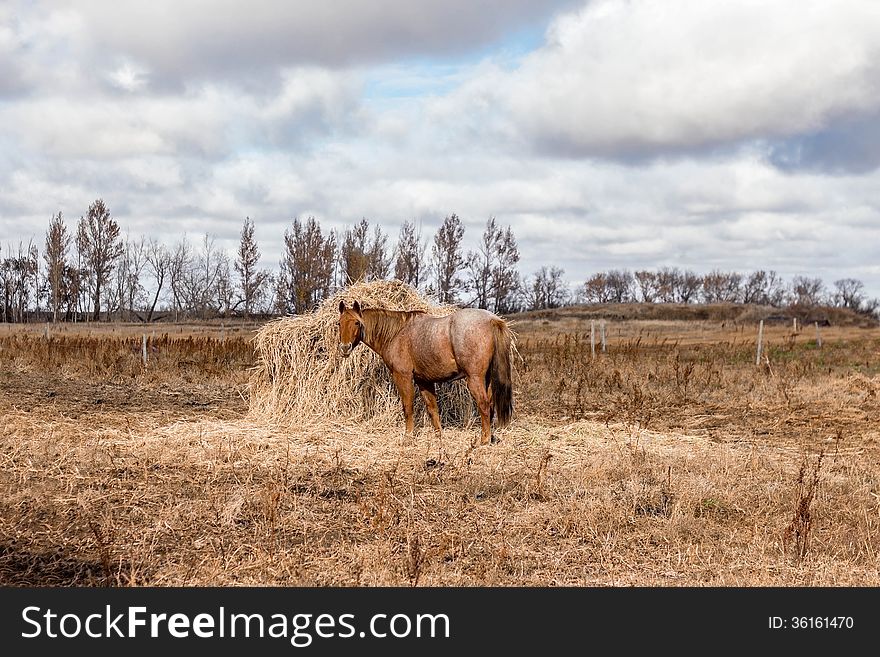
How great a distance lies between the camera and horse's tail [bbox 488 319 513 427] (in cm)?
899

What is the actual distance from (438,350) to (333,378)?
1.94 m

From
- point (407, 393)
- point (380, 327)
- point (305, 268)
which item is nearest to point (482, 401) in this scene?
point (407, 393)

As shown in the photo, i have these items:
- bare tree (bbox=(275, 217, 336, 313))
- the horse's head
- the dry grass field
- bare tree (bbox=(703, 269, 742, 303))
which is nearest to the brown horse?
the horse's head

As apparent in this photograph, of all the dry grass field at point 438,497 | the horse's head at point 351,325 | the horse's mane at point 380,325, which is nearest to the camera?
the dry grass field at point 438,497

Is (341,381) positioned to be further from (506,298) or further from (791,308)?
(791,308)

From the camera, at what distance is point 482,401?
891 cm

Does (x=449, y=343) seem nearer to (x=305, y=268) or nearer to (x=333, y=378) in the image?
(x=333, y=378)

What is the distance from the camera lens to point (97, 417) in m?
10.8

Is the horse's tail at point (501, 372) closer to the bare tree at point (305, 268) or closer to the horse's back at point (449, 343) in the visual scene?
the horse's back at point (449, 343)

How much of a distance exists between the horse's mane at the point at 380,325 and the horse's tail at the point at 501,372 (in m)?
1.29

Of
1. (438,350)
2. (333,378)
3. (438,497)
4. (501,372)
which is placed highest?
(438,350)

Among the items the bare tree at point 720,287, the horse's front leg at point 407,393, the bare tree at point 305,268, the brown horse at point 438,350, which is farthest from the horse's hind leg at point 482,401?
the bare tree at point 720,287

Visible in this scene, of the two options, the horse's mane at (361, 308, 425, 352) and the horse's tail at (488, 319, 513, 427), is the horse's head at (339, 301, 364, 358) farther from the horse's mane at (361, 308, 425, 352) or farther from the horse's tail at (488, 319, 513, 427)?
the horse's tail at (488, 319, 513, 427)

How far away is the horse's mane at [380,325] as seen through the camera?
9.53 m
